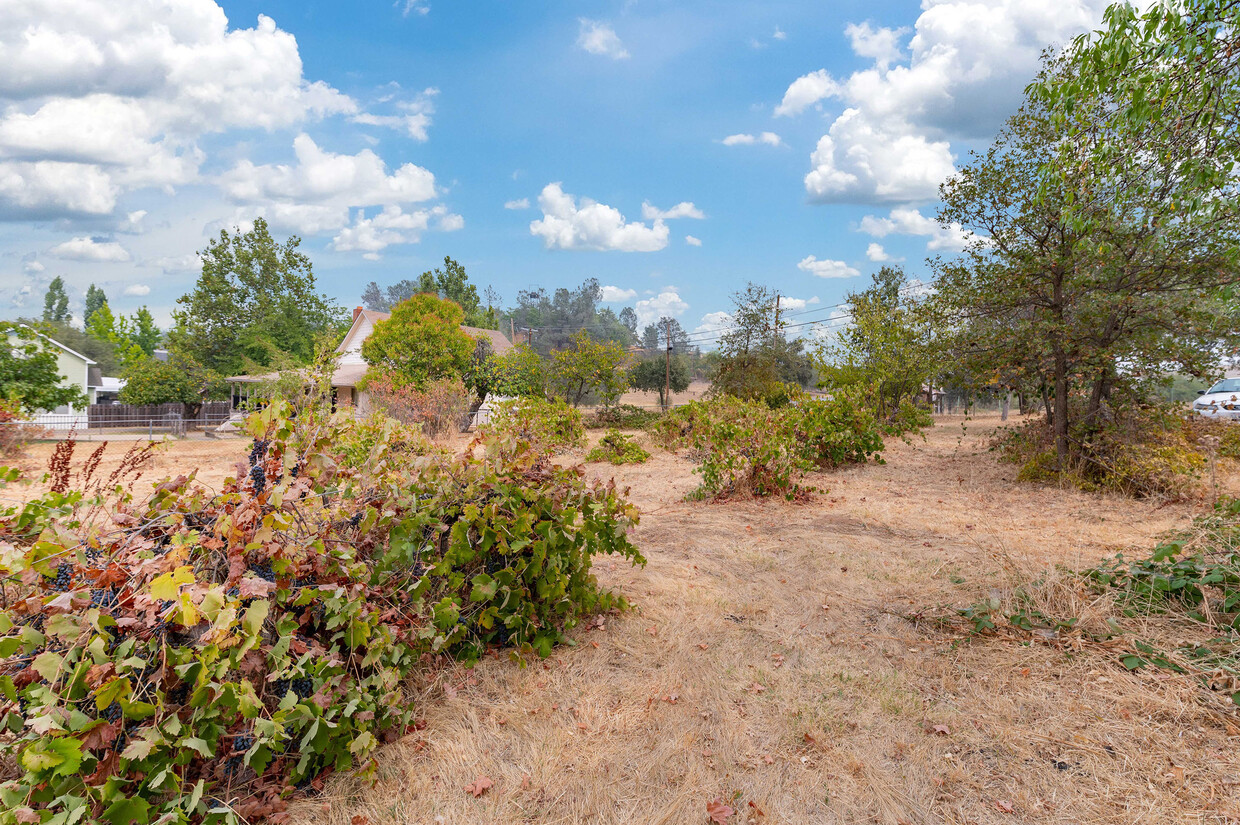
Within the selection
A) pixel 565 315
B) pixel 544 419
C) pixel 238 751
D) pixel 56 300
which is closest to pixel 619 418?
pixel 544 419

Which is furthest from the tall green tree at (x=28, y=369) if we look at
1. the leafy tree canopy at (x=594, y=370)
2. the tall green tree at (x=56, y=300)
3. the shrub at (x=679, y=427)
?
the tall green tree at (x=56, y=300)

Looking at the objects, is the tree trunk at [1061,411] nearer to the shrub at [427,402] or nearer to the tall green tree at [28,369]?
the shrub at [427,402]

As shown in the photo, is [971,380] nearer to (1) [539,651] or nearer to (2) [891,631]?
(2) [891,631]

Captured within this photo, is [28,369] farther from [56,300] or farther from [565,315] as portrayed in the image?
[56,300]

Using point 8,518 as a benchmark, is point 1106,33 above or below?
above

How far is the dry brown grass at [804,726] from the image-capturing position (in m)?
2.43

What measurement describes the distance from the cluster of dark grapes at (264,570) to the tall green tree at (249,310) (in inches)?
1470

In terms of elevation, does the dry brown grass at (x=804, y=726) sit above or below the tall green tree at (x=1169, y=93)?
below

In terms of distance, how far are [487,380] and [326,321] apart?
23482 mm

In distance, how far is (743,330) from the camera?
2903 cm

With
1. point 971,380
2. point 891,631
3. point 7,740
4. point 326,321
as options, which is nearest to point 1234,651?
point 891,631

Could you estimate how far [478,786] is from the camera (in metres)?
2.54

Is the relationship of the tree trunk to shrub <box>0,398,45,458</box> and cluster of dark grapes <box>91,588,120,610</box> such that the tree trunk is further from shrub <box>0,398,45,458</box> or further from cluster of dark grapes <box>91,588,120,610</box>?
shrub <box>0,398,45,458</box>

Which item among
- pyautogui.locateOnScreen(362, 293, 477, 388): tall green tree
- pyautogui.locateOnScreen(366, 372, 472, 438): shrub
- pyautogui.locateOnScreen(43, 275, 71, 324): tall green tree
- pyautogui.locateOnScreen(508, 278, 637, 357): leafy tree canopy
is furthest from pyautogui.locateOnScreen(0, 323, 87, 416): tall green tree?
pyautogui.locateOnScreen(43, 275, 71, 324): tall green tree
